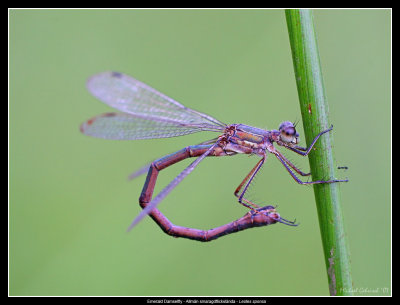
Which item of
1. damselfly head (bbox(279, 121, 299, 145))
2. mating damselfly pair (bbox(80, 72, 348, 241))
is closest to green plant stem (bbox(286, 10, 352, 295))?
mating damselfly pair (bbox(80, 72, 348, 241))

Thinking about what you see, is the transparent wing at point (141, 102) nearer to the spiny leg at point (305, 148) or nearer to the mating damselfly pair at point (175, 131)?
the mating damselfly pair at point (175, 131)

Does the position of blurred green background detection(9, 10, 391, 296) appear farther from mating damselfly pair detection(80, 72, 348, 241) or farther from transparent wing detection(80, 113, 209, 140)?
transparent wing detection(80, 113, 209, 140)

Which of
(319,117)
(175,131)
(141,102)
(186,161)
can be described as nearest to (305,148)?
(319,117)

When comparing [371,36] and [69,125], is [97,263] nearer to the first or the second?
[69,125]

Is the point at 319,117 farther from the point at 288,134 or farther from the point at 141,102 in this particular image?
the point at 141,102

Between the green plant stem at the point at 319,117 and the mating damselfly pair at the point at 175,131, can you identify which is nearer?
the green plant stem at the point at 319,117

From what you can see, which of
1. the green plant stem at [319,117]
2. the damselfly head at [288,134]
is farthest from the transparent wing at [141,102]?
the green plant stem at [319,117]
